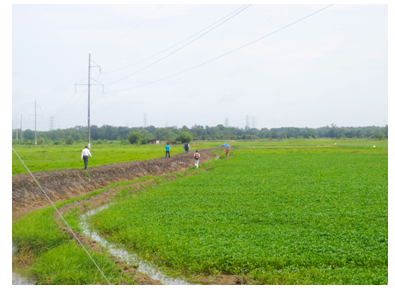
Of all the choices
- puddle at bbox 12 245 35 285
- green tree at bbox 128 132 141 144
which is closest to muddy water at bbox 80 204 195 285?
puddle at bbox 12 245 35 285

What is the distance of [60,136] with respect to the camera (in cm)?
7575

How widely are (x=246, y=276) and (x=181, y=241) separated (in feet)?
8.86

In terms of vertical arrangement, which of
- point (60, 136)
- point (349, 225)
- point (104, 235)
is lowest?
point (104, 235)

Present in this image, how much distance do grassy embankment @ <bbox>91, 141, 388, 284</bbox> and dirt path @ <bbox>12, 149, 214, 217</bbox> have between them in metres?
5.36

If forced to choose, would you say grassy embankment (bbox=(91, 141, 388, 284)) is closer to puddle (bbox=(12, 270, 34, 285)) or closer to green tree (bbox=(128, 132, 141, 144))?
puddle (bbox=(12, 270, 34, 285))

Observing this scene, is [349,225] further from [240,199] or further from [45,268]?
[45,268]

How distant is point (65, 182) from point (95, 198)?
4048 mm

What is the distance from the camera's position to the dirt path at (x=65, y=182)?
1589 centimetres

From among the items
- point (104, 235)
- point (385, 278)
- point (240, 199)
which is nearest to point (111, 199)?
point (104, 235)

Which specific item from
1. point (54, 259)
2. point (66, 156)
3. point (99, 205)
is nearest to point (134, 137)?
point (66, 156)

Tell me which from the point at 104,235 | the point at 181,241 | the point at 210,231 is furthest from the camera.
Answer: the point at 104,235

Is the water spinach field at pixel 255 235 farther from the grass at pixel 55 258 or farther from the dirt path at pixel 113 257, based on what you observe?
the dirt path at pixel 113 257

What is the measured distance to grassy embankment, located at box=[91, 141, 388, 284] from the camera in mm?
7457

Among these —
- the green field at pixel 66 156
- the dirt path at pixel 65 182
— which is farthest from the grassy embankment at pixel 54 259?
the dirt path at pixel 65 182
